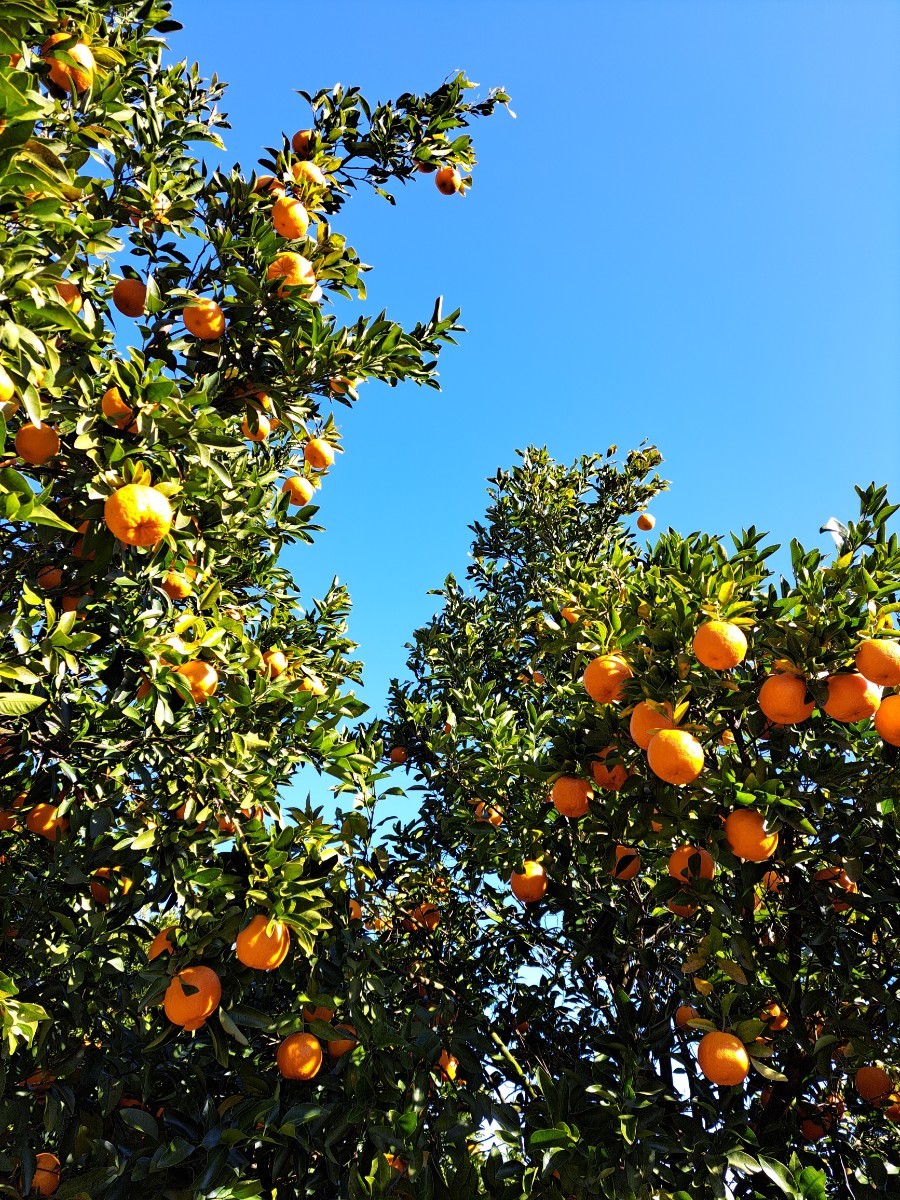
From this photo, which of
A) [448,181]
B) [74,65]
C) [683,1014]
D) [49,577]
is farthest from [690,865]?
[448,181]

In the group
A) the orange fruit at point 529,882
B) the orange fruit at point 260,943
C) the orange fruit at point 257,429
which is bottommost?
the orange fruit at point 260,943

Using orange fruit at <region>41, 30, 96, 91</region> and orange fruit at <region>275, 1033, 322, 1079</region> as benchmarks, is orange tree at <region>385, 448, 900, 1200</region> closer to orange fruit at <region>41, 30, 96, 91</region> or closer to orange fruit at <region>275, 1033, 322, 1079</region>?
orange fruit at <region>275, 1033, 322, 1079</region>

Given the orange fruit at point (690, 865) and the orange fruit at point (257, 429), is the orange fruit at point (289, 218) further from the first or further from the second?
the orange fruit at point (690, 865)

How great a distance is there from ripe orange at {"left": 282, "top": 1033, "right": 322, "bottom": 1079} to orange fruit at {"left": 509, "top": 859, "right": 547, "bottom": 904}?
3.32 feet

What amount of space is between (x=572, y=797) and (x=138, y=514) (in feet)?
5.82

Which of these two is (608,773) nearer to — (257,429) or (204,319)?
(257,429)

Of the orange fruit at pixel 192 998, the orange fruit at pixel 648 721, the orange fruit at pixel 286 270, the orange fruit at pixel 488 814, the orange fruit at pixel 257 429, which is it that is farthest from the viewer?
the orange fruit at pixel 488 814

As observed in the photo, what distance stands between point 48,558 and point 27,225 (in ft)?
3.91

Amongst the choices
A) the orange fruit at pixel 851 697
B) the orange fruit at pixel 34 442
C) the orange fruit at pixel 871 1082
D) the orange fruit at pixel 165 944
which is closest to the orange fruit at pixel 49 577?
the orange fruit at pixel 34 442

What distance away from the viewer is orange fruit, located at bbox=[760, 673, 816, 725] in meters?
2.29

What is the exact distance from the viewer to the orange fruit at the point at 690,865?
2.34 metres

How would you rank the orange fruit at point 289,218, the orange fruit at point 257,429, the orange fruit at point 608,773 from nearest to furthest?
the orange fruit at point 608,773 → the orange fruit at point 289,218 → the orange fruit at point 257,429

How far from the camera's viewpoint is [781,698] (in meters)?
2.29

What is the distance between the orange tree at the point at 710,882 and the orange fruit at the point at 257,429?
1509 millimetres
